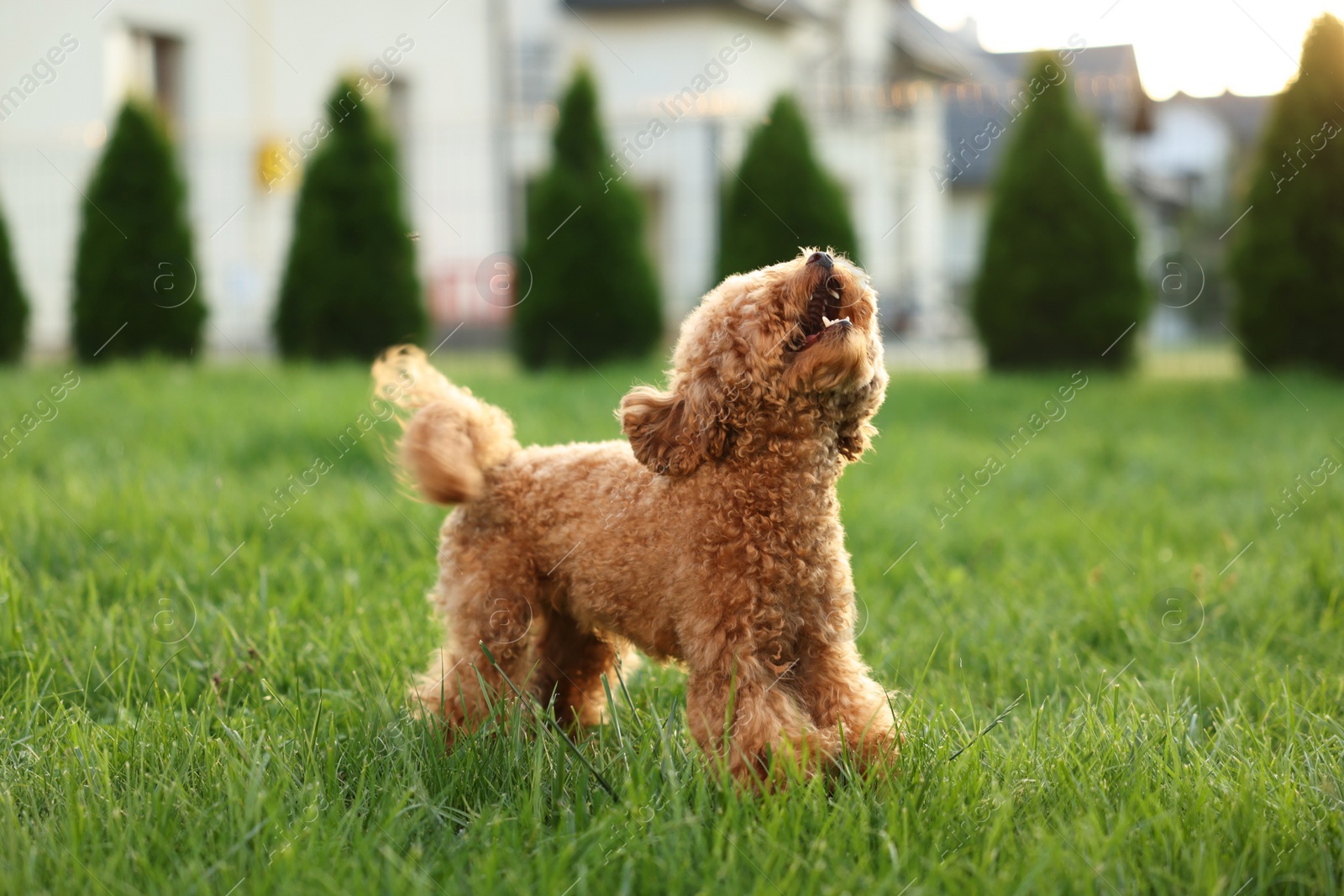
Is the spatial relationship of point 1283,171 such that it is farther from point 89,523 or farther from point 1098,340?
point 89,523

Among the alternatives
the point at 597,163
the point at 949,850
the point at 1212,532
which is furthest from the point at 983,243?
the point at 949,850

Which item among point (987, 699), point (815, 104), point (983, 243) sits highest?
point (815, 104)

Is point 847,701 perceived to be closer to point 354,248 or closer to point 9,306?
point 354,248

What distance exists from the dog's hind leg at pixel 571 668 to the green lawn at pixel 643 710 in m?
0.10

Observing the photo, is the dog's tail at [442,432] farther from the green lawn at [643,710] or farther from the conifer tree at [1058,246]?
the conifer tree at [1058,246]

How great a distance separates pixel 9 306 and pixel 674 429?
11221mm

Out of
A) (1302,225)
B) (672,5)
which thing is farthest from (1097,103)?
(1302,225)

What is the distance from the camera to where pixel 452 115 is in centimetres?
1914

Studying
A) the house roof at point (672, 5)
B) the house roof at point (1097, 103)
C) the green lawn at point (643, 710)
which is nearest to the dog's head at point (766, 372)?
the green lawn at point (643, 710)

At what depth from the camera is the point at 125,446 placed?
6129mm

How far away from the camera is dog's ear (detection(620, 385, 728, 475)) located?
7.81 feet

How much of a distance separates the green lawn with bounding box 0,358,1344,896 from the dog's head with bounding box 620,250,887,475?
669 mm

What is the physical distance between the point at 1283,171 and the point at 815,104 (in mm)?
13298

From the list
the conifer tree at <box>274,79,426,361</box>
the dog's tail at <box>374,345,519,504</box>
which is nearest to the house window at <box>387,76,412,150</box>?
the conifer tree at <box>274,79,426,361</box>
